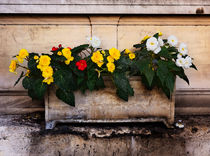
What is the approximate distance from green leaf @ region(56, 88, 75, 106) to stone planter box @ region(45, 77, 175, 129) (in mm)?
85

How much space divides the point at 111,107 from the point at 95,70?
→ 385 mm

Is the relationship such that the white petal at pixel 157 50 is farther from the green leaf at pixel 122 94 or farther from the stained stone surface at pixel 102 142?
the stained stone surface at pixel 102 142

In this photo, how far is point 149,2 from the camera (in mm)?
2252

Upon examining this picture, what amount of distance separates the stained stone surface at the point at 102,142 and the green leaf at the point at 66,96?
0.82 feet

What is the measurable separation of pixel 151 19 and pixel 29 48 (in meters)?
1.40

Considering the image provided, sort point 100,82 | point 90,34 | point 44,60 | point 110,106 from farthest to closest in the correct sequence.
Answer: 1. point 90,34
2. point 110,106
3. point 100,82
4. point 44,60

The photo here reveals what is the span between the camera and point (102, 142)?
1.74m

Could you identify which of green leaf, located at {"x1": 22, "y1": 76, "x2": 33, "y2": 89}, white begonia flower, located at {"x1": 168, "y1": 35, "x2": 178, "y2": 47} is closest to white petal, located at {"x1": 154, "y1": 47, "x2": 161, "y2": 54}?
white begonia flower, located at {"x1": 168, "y1": 35, "x2": 178, "y2": 47}

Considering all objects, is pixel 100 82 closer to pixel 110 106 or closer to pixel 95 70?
pixel 95 70

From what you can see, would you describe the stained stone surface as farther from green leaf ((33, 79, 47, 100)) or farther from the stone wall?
the stone wall

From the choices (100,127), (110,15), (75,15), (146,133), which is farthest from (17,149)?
(110,15)

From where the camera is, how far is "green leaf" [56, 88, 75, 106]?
1.78 m

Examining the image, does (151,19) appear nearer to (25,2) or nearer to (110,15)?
(110,15)

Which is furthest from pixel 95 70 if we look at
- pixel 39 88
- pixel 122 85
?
pixel 39 88
